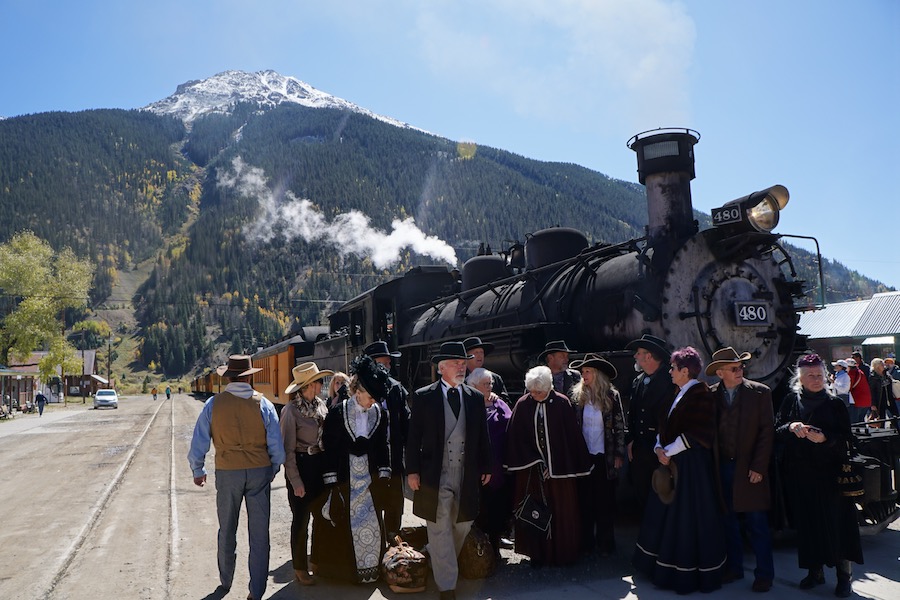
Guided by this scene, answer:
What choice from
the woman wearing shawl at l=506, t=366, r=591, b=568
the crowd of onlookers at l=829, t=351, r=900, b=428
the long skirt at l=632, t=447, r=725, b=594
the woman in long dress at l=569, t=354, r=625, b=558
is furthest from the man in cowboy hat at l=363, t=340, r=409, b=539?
the crowd of onlookers at l=829, t=351, r=900, b=428

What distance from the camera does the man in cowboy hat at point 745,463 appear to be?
4785mm

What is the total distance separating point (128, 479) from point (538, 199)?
127 metres

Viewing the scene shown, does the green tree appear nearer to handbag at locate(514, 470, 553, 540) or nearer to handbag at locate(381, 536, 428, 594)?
handbag at locate(381, 536, 428, 594)

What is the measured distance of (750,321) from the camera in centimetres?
698

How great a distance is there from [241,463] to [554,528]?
2.51 metres

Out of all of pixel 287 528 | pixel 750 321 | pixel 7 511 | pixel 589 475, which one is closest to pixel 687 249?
pixel 750 321

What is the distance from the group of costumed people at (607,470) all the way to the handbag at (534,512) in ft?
0.06

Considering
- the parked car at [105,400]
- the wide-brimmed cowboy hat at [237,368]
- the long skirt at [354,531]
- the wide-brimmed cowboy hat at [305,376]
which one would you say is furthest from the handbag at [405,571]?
the parked car at [105,400]

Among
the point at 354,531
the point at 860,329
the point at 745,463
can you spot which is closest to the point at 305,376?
the point at 354,531

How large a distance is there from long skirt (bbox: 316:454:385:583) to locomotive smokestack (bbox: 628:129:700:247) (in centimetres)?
396

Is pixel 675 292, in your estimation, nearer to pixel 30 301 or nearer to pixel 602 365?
pixel 602 365

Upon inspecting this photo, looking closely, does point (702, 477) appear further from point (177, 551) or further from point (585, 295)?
point (177, 551)

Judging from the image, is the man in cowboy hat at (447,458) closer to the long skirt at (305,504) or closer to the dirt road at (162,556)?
the dirt road at (162,556)

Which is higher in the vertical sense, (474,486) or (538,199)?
(538,199)
